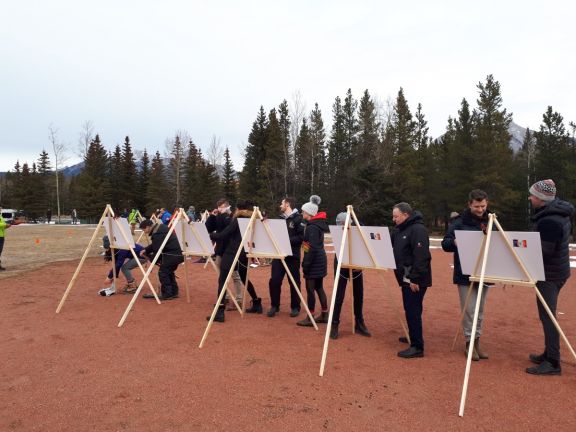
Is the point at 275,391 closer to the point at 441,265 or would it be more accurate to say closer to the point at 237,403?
the point at 237,403

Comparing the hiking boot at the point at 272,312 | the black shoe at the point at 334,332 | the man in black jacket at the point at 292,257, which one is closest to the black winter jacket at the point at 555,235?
the black shoe at the point at 334,332

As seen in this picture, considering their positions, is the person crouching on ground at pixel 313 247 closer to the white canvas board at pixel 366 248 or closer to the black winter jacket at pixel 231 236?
the white canvas board at pixel 366 248

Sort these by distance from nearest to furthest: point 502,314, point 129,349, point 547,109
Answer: point 129,349 < point 502,314 < point 547,109

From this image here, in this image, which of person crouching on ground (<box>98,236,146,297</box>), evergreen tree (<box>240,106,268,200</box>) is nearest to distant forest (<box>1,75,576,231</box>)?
evergreen tree (<box>240,106,268,200</box>)

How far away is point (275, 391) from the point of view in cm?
434

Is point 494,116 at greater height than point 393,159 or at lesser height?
greater

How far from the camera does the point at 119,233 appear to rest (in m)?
8.60

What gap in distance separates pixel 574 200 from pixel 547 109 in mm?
10573

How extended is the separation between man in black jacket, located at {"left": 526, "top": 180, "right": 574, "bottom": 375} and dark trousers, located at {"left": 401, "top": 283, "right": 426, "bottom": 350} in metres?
1.28

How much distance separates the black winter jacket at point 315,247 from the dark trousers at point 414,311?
1744 mm

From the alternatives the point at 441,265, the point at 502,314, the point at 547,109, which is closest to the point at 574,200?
the point at 547,109

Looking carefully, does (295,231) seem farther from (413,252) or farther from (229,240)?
(413,252)

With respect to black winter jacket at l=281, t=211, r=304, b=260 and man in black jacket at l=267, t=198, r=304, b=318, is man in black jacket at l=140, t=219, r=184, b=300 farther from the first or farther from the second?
black winter jacket at l=281, t=211, r=304, b=260

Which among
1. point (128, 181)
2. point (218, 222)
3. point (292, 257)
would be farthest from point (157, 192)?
point (292, 257)
